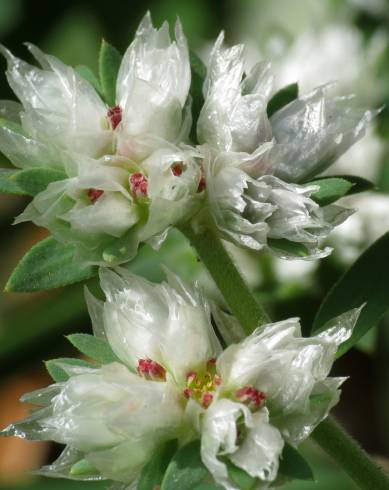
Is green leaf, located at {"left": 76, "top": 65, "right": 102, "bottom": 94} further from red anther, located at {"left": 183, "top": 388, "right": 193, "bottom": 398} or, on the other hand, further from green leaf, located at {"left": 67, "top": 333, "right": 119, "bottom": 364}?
red anther, located at {"left": 183, "top": 388, "right": 193, "bottom": 398}

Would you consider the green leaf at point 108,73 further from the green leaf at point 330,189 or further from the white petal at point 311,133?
the green leaf at point 330,189

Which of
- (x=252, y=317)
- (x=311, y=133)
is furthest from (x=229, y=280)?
(x=311, y=133)

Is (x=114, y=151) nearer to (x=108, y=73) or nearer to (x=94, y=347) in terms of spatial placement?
(x=108, y=73)

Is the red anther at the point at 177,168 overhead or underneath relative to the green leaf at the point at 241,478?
overhead

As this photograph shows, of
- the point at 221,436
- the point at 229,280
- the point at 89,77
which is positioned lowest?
the point at 221,436

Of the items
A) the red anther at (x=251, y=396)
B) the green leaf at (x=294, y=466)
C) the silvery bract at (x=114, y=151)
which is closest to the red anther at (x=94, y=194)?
the silvery bract at (x=114, y=151)
